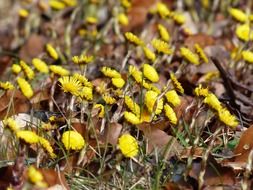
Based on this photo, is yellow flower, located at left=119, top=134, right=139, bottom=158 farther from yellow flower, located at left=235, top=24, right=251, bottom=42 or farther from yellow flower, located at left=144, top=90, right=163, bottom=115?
yellow flower, located at left=235, top=24, right=251, bottom=42

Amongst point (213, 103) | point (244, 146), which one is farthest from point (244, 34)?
point (213, 103)

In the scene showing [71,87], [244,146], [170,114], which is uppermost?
[71,87]

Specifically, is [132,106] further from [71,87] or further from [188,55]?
[188,55]

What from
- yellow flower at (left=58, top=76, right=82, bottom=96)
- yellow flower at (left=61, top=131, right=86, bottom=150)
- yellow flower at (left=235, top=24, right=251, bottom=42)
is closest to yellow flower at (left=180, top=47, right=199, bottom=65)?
yellow flower at (left=235, top=24, right=251, bottom=42)

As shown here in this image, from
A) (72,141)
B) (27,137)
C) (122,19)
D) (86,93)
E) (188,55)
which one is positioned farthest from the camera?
(122,19)

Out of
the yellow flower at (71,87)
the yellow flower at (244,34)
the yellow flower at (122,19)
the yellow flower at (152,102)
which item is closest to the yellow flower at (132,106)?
the yellow flower at (152,102)

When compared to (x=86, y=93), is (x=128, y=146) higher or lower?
lower

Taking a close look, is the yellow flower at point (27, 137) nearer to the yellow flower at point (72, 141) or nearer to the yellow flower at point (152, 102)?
the yellow flower at point (72, 141)

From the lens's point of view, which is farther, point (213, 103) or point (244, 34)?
point (244, 34)

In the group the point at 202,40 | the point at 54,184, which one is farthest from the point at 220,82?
the point at 54,184
